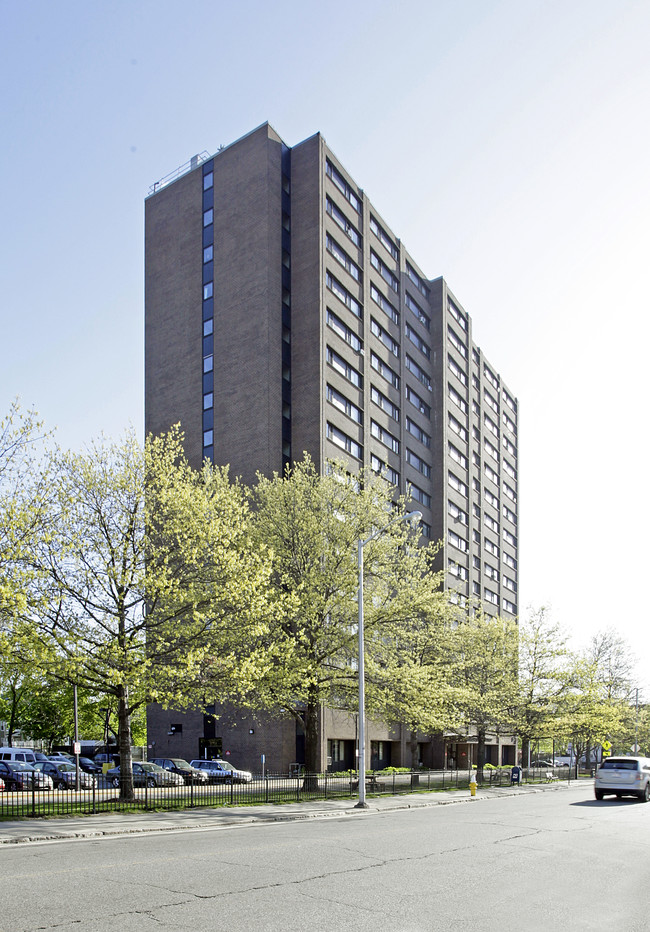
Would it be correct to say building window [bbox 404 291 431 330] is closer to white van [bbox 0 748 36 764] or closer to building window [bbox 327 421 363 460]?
building window [bbox 327 421 363 460]

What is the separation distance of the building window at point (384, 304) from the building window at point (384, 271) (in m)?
2.00

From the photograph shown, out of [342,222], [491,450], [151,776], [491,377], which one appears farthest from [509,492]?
[151,776]

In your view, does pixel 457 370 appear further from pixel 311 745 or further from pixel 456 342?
pixel 311 745

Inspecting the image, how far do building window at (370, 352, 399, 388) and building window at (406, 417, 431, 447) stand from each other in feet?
13.7

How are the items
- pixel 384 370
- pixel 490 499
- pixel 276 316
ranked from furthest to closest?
pixel 490 499, pixel 384 370, pixel 276 316

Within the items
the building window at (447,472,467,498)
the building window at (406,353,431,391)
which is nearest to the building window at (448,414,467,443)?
the building window at (447,472,467,498)

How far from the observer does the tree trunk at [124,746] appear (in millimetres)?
26375

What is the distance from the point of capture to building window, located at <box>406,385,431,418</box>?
76.0 meters

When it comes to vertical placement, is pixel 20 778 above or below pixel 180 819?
below

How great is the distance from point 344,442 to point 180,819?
40.6m

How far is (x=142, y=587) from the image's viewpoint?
1037 inches

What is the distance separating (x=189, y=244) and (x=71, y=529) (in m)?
44.1

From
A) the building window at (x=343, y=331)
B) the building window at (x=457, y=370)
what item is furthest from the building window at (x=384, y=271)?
the building window at (x=457, y=370)

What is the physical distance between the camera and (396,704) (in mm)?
33469
